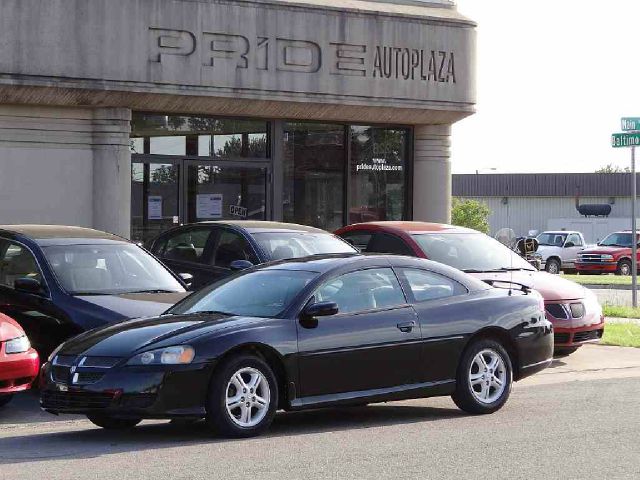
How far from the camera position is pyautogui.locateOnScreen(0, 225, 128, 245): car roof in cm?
1261

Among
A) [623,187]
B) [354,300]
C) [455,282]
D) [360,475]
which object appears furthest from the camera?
[623,187]

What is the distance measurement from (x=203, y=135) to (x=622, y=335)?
788 cm

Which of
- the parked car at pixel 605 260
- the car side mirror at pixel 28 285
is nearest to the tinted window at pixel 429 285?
the car side mirror at pixel 28 285

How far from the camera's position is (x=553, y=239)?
164ft

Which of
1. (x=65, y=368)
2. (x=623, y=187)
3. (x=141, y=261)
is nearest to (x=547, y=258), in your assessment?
(x=623, y=187)

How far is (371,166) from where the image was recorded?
2317cm

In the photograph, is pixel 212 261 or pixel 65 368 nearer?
pixel 65 368

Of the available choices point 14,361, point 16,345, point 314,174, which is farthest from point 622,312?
point 14,361

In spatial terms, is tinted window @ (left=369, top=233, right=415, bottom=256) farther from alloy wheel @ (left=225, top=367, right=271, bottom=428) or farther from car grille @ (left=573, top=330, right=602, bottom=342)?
alloy wheel @ (left=225, top=367, right=271, bottom=428)

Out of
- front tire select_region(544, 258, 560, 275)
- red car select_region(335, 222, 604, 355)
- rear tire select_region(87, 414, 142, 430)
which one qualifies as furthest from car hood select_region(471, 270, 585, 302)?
front tire select_region(544, 258, 560, 275)

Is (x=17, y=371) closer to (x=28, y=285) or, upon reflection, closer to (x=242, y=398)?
(x=28, y=285)

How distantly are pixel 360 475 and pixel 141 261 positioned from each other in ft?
18.9

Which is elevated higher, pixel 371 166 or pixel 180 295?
pixel 371 166

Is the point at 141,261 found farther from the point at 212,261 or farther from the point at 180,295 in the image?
the point at 212,261
